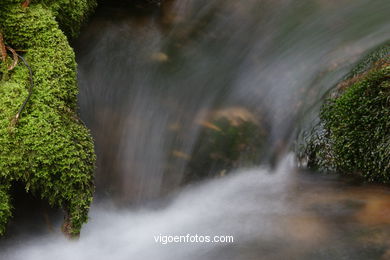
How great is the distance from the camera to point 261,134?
3531mm

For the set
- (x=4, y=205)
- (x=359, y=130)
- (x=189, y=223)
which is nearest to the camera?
(x=4, y=205)

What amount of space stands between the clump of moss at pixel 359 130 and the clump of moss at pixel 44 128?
5.09 feet

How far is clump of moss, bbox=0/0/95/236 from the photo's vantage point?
99.3 inches

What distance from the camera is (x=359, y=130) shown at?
3.00m

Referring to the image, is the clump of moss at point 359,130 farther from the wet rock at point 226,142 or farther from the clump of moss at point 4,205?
the clump of moss at point 4,205

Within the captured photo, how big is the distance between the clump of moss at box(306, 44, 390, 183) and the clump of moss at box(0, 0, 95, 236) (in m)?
1.55

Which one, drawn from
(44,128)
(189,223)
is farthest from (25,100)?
(189,223)

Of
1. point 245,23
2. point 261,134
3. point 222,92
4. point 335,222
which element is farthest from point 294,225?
point 245,23

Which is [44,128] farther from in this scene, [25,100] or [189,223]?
[189,223]

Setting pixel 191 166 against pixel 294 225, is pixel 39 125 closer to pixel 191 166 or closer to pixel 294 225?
pixel 191 166

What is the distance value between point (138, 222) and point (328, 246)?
1228mm

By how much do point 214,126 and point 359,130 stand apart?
109 centimetres

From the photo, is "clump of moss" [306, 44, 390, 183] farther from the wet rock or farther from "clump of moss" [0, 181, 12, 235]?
"clump of moss" [0, 181, 12, 235]

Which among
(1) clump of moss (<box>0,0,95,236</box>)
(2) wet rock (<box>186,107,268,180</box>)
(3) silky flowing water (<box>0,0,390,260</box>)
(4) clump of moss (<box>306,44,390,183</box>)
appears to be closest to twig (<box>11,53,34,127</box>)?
(1) clump of moss (<box>0,0,95,236</box>)
